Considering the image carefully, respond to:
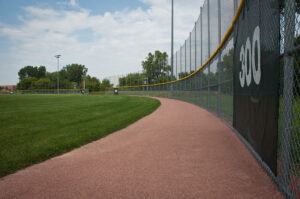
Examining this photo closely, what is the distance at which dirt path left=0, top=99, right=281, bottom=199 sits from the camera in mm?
3461

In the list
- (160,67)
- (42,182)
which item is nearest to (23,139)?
(42,182)

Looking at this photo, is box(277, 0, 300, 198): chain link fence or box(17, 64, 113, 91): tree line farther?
box(17, 64, 113, 91): tree line

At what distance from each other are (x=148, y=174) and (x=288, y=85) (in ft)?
6.76

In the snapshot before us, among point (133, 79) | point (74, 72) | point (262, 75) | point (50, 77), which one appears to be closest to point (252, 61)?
point (262, 75)

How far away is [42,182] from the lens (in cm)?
386

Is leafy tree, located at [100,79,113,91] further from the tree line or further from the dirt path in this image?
the dirt path

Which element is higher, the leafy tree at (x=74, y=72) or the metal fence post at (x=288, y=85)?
the leafy tree at (x=74, y=72)

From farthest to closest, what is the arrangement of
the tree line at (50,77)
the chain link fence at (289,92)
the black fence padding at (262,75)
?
the tree line at (50,77) → the black fence padding at (262,75) → the chain link fence at (289,92)

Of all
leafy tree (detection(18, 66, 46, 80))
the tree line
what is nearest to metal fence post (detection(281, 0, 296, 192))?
the tree line

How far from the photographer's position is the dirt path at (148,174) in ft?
11.4

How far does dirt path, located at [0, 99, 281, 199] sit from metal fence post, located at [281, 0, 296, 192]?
45 centimetres

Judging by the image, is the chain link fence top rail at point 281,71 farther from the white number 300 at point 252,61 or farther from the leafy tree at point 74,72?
the leafy tree at point 74,72

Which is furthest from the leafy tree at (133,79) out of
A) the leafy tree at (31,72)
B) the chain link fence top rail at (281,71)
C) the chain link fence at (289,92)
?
the leafy tree at (31,72)

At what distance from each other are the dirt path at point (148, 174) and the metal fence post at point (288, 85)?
1.46 feet
